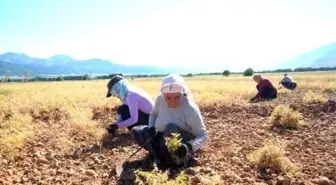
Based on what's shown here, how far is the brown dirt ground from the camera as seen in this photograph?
444 centimetres

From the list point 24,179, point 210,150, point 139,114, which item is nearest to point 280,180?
point 210,150

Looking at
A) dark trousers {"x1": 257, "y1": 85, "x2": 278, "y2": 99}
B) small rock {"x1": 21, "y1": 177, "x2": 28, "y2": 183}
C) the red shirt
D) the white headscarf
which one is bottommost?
small rock {"x1": 21, "y1": 177, "x2": 28, "y2": 183}

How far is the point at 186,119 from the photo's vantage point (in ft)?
15.5

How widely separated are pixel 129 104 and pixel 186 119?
1763mm

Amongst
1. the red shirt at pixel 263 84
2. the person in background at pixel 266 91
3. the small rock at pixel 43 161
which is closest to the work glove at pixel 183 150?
the small rock at pixel 43 161

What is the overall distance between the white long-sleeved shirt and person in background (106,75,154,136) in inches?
51.0

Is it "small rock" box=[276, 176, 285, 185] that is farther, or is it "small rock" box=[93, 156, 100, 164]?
"small rock" box=[93, 156, 100, 164]

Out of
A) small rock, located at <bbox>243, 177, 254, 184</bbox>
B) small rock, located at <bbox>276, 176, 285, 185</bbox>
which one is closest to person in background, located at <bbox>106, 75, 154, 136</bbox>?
small rock, located at <bbox>243, 177, 254, 184</bbox>

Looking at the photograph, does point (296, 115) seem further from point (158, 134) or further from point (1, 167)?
point (1, 167)

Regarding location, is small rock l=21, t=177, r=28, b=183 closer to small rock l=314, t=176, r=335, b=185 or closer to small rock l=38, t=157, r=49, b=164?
small rock l=38, t=157, r=49, b=164

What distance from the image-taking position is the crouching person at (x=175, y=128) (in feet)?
14.6

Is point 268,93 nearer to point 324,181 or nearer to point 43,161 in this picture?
point 43,161

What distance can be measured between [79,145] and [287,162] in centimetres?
310

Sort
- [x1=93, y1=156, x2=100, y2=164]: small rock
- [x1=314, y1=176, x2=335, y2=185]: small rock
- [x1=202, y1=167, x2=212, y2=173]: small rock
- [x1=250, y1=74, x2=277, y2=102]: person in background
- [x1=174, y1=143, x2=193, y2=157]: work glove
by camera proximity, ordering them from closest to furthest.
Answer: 1. [x1=314, y1=176, x2=335, y2=185]: small rock
2. [x1=174, y1=143, x2=193, y2=157]: work glove
3. [x1=202, y1=167, x2=212, y2=173]: small rock
4. [x1=93, y1=156, x2=100, y2=164]: small rock
5. [x1=250, y1=74, x2=277, y2=102]: person in background
